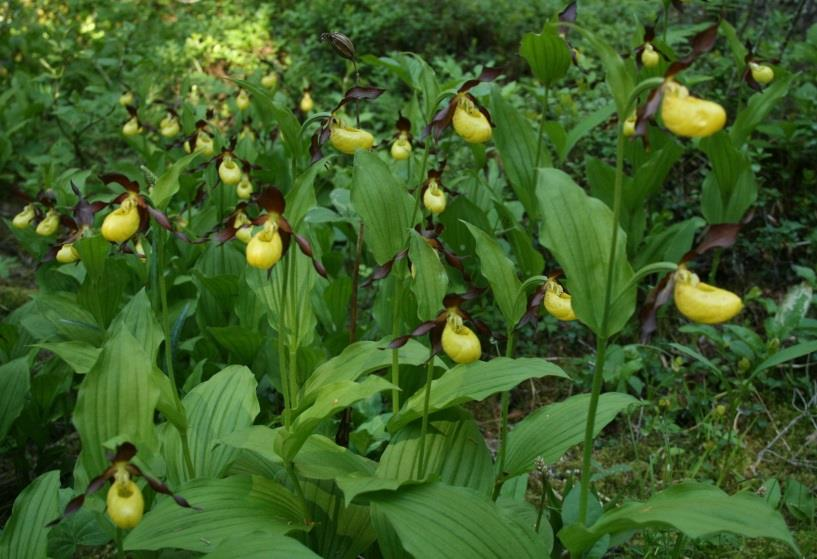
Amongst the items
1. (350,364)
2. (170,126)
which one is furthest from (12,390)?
(170,126)

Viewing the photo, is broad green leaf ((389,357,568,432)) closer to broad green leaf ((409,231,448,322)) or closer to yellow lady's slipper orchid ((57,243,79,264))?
broad green leaf ((409,231,448,322))

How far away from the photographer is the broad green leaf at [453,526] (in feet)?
4.78

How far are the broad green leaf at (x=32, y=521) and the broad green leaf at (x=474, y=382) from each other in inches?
30.4

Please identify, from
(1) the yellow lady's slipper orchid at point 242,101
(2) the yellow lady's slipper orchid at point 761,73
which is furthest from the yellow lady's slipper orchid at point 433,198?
(1) the yellow lady's slipper orchid at point 242,101

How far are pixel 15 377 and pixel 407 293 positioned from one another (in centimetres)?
117

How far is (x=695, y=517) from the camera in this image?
1.34 metres

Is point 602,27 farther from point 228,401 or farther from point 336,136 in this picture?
point 228,401

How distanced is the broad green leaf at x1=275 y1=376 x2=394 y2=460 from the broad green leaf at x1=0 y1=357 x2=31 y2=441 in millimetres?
971

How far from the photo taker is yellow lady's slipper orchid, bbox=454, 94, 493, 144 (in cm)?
191

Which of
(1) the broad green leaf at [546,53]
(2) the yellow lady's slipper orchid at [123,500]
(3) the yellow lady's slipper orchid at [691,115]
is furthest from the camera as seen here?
(1) the broad green leaf at [546,53]

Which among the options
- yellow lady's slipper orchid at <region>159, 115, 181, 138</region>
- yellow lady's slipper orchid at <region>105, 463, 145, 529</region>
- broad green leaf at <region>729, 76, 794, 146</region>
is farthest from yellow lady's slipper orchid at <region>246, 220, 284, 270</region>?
yellow lady's slipper orchid at <region>159, 115, 181, 138</region>

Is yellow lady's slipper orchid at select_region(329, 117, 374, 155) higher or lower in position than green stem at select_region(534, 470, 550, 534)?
higher

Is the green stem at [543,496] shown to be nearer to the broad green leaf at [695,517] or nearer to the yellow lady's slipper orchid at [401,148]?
the broad green leaf at [695,517]

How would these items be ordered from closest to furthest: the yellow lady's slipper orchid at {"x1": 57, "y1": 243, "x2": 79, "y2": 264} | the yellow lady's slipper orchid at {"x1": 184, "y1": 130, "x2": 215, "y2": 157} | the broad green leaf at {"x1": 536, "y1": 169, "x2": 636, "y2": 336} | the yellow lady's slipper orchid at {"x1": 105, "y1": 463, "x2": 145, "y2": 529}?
1. the yellow lady's slipper orchid at {"x1": 105, "y1": 463, "x2": 145, "y2": 529}
2. the broad green leaf at {"x1": 536, "y1": 169, "x2": 636, "y2": 336}
3. the yellow lady's slipper orchid at {"x1": 57, "y1": 243, "x2": 79, "y2": 264}
4. the yellow lady's slipper orchid at {"x1": 184, "y1": 130, "x2": 215, "y2": 157}
